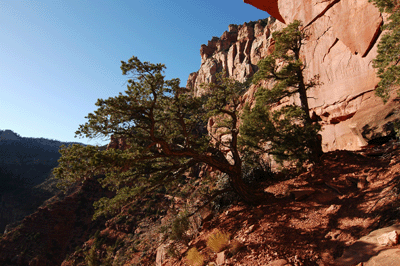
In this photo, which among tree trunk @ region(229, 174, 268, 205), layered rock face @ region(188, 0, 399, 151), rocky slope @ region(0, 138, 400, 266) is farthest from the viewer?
layered rock face @ region(188, 0, 399, 151)

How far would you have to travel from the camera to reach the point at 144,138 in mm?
5301

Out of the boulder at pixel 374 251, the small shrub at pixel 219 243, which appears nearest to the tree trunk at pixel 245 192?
the small shrub at pixel 219 243

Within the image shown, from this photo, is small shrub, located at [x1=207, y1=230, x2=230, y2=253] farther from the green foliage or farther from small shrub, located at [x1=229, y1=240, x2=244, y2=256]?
the green foliage

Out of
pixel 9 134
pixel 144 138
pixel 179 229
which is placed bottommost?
pixel 179 229

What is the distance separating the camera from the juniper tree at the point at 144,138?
447cm

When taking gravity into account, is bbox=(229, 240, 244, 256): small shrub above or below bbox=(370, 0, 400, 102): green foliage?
below

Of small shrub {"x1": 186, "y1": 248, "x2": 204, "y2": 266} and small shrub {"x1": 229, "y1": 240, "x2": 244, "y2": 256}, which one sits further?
small shrub {"x1": 186, "y1": 248, "x2": 204, "y2": 266}

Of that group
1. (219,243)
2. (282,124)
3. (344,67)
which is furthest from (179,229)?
(344,67)

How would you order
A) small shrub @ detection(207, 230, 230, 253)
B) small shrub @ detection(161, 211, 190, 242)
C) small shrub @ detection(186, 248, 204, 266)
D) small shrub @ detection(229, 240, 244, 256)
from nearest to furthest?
1. small shrub @ detection(229, 240, 244, 256)
2. small shrub @ detection(186, 248, 204, 266)
3. small shrub @ detection(207, 230, 230, 253)
4. small shrub @ detection(161, 211, 190, 242)

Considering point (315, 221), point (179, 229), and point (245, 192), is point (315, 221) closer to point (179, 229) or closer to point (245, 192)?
point (245, 192)

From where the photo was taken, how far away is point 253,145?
Result: 823 cm

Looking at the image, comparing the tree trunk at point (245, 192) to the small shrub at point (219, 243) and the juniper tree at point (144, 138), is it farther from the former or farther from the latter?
the small shrub at point (219, 243)

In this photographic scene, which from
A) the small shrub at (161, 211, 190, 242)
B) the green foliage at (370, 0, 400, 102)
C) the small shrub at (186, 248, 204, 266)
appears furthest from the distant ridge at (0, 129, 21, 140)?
the green foliage at (370, 0, 400, 102)

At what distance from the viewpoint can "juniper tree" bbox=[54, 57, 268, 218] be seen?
4.47 meters
